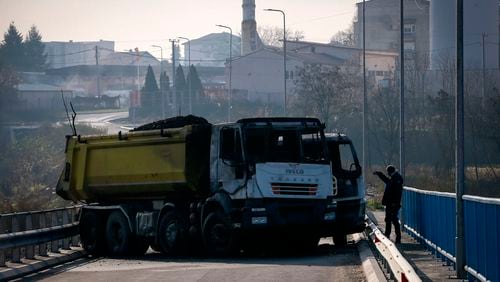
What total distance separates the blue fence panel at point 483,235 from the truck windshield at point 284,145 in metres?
7.80

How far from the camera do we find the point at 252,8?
122 meters

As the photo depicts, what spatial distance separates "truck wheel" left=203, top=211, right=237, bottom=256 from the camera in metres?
23.3

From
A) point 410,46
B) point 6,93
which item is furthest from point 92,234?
point 410,46

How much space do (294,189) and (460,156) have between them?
6428 mm

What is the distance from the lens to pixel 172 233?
81.0ft

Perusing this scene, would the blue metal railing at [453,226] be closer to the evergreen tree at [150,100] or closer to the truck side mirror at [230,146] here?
the truck side mirror at [230,146]

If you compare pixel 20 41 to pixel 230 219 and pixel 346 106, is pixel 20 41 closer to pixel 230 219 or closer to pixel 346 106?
pixel 346 106

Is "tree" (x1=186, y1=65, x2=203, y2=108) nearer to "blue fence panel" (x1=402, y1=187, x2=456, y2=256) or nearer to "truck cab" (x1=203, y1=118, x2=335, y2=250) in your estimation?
"blue fence panel" (x1=402, y1=187, x2=456, y2=256)

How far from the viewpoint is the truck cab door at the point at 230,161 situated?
23312mm

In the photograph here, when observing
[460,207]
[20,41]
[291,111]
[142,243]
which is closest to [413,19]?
[291,111]

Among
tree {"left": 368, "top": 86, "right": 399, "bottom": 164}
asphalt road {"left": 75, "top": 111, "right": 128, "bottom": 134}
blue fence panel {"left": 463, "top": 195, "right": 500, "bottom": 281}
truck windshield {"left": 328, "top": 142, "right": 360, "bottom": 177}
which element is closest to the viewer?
blue fence panel {"left": 463, "top": 195, "right": 500, "bottom": 281}

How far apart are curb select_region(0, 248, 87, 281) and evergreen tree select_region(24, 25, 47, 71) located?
11838cm

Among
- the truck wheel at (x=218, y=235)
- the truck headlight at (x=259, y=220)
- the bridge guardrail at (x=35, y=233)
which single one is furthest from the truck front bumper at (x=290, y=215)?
the bridge guardrail at (x=35, y=233)

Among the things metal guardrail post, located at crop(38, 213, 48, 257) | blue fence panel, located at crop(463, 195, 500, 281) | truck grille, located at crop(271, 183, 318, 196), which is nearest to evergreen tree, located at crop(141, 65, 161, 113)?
metal guardrail post, located at crop(38, 213, 48, 257)
